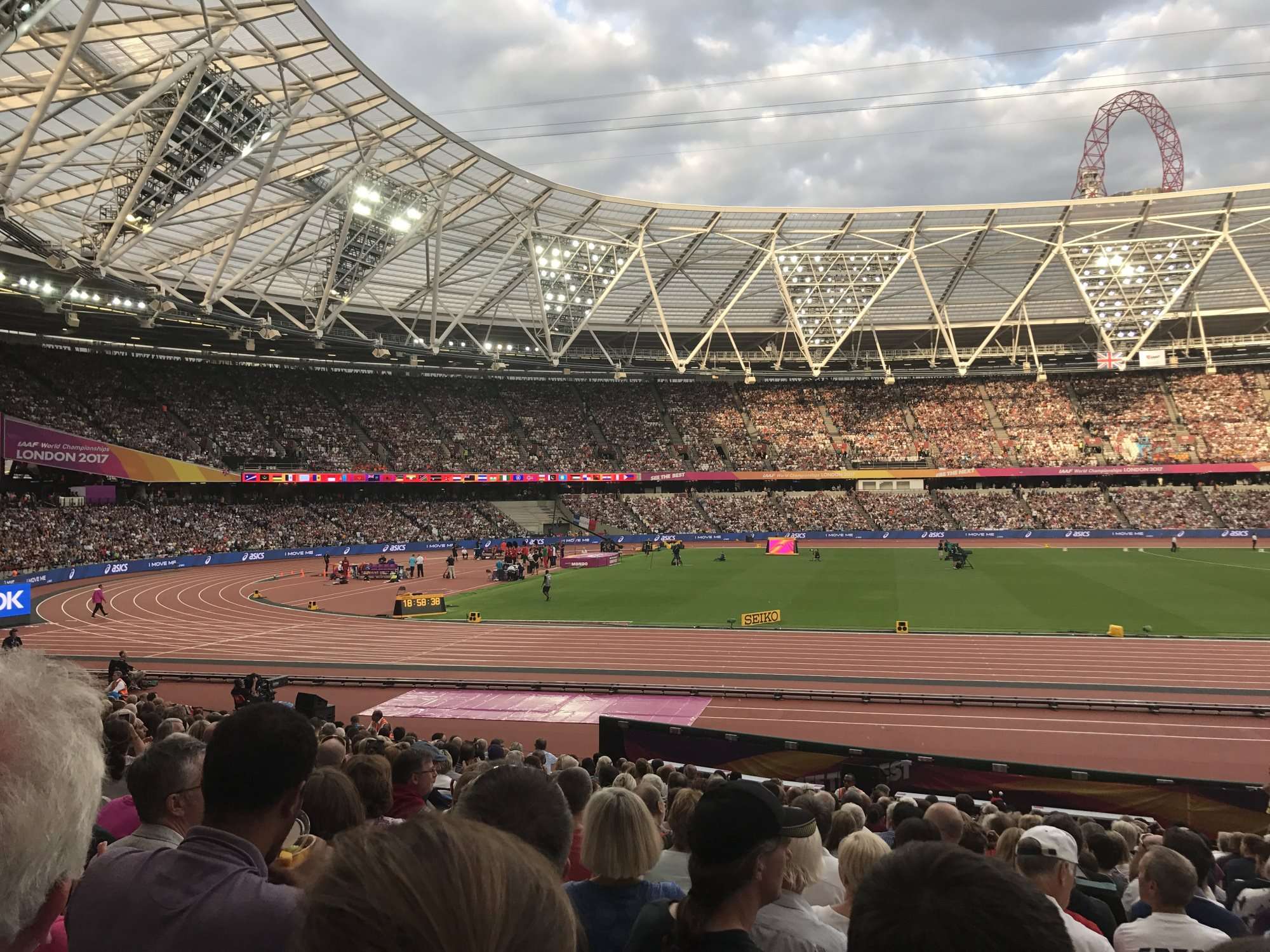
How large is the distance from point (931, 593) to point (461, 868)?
1464 inches

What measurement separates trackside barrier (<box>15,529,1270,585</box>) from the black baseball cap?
176ft

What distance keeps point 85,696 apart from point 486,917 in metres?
1.54

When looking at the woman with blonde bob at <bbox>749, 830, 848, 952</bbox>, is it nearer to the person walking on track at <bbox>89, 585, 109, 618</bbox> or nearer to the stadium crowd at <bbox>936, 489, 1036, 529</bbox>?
the person walking on track at <bbox>89, 585, 109, 618</bbox>

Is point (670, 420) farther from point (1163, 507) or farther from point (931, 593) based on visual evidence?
point (931, 593)

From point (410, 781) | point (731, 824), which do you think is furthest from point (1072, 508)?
point (731, 824)

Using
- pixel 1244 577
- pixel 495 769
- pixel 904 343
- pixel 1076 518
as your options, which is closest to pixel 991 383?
pixel 904 343

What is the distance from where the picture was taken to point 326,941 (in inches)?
47.2

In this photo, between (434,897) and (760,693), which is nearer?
(434,897)

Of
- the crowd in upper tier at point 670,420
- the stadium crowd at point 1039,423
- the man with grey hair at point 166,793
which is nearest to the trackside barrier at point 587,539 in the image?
the crowd in upper tier at point 670,420

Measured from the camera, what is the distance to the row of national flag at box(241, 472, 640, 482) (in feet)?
210

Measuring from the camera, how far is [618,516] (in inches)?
3061

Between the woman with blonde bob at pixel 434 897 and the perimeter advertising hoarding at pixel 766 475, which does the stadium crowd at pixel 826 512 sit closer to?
the perimeter advertising hoarding at pixel 766 475

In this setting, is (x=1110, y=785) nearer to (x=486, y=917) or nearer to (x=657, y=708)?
(x=657, y=708)

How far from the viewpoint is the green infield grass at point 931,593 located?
2912 cm
